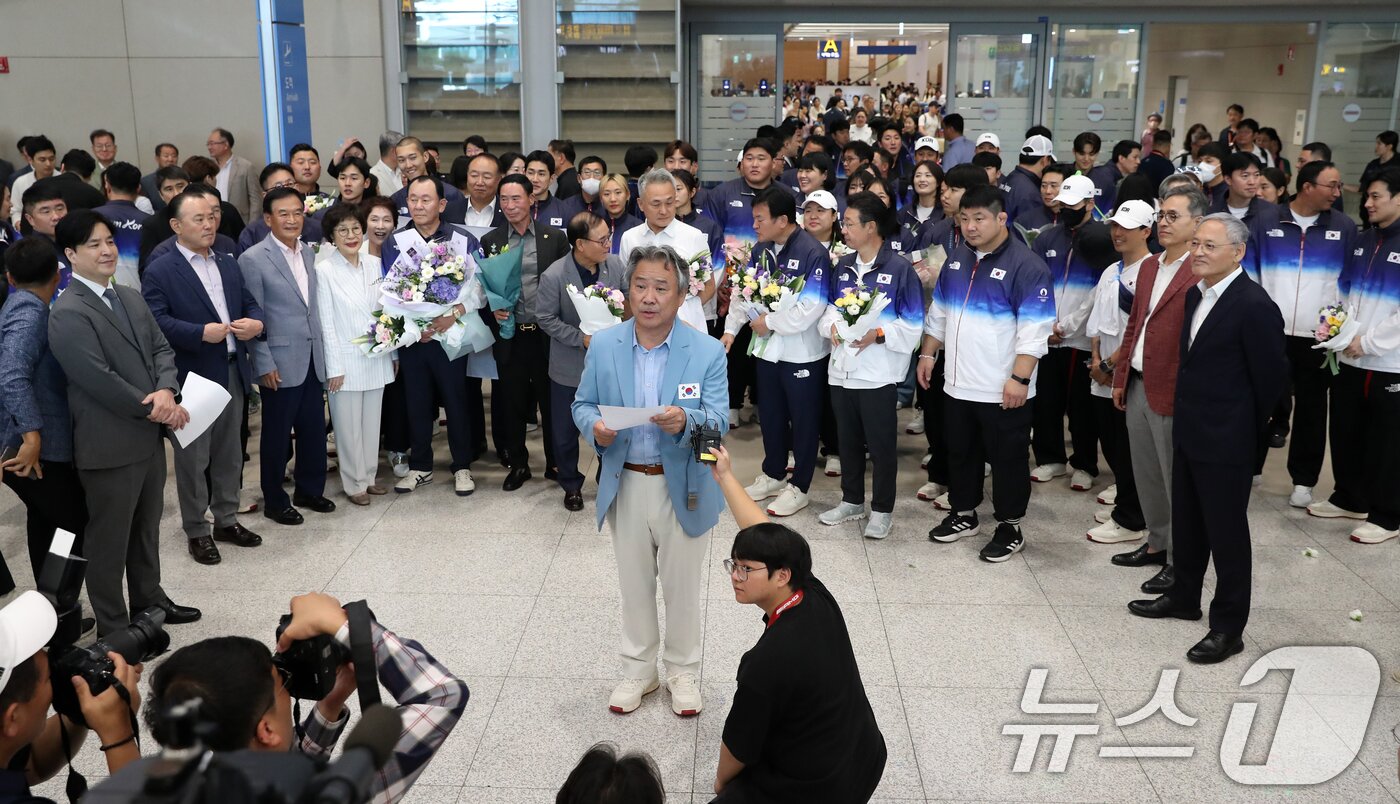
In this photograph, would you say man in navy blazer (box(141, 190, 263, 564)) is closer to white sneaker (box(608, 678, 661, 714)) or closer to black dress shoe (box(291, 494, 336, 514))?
black dress shoe (box(291, 494, 336, 514))

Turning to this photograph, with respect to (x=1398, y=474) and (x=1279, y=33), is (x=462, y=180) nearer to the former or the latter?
(x=1398, y=474)

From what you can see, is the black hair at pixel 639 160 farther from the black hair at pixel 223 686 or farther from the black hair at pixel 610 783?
the black hair at pixel 223 686

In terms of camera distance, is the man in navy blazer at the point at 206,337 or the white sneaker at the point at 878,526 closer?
the man in navy blazer at the point at 206,337

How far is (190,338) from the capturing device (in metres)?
5.18

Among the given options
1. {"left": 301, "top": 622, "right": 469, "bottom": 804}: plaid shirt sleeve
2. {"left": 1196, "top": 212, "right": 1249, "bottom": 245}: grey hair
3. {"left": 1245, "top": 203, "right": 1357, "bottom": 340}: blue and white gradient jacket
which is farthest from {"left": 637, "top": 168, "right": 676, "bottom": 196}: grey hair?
{"left": 301, "top": 622, "right": 469, "bottom": 804}: plaid shirt sleeve

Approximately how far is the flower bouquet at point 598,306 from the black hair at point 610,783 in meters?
3.64

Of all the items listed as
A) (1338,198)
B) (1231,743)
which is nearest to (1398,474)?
(1338,198)

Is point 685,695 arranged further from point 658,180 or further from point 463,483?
point 658,180

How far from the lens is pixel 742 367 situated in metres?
7.69

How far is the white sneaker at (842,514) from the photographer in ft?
19.5

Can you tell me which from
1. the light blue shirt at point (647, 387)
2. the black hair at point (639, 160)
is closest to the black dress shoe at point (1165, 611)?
the light blue shirt at point (647, 387)

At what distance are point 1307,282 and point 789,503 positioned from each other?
9.90ft

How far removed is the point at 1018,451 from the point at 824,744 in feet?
9.62

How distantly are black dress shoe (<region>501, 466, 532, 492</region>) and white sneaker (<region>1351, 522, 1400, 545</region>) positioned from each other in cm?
432
